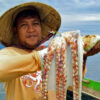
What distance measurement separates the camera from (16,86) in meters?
2.17

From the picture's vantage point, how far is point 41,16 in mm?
2715

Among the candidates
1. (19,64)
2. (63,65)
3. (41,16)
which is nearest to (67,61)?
(63,65)

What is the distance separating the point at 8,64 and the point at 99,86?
3094 millimetres

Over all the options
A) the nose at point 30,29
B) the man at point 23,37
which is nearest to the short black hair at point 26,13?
the man at point 23,37

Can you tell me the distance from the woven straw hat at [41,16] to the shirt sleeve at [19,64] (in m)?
0.92

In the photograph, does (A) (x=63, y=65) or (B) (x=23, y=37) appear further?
(B) (x=23, y=37)

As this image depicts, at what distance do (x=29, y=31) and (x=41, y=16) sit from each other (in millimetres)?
528

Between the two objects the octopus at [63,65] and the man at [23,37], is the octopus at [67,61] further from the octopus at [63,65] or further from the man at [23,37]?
the man at [23,37]

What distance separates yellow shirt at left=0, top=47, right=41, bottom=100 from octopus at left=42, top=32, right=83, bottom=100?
0.35ft

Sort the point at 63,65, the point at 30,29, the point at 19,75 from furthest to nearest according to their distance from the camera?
the point at 30,29 < the point at 19,75 < the point at 63,65

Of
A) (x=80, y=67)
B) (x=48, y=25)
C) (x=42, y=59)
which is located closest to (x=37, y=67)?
(x=42, y=59)

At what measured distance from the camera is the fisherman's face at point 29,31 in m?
2.28

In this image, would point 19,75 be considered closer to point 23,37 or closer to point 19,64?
point 19,64

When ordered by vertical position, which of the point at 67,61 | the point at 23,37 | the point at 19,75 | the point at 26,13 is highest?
the point at 26,13
